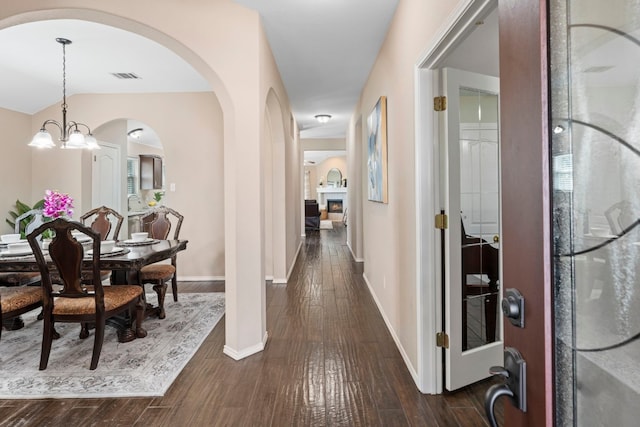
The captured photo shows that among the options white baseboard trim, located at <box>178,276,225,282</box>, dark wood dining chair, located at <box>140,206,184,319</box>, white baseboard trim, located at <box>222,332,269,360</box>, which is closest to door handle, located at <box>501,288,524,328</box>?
white baseboard trim, located at <box>222,332,269,360</box>

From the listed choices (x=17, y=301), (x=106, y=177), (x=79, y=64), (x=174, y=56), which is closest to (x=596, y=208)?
(x=17, y=301)

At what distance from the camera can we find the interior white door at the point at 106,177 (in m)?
5.45

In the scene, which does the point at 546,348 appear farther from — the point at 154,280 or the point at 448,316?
the point at 154,280

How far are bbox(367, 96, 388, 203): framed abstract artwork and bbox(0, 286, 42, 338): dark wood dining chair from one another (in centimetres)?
304

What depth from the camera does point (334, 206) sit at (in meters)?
15.4

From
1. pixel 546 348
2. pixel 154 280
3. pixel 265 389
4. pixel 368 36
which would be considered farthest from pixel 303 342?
pixel 368 36

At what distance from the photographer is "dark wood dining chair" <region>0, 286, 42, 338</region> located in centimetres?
259

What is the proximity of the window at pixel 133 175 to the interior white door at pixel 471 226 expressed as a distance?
27.3 feet

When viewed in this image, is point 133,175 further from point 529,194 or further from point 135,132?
point 529,194

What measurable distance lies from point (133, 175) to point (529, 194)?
31.1 ft

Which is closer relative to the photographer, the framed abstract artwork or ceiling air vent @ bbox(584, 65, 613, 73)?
ceiling air vent @ bbox(584, 65, 613, 73)

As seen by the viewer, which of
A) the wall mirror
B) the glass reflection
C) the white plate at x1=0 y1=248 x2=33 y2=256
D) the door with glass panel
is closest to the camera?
the door with glass panel

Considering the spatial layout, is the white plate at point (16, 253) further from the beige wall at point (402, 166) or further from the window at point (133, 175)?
the window at point (133, 175)

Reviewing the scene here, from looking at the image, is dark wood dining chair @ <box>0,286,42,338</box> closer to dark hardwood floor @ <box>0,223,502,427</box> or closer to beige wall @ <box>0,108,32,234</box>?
dark hardwood floor @ <box>0,223,502,427</box>
